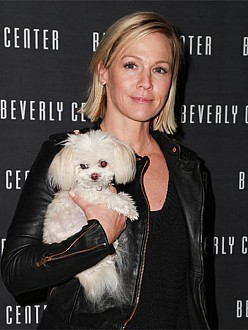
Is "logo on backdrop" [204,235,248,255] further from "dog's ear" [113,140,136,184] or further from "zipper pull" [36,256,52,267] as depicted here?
"zipper pull" [36,256,52,267]

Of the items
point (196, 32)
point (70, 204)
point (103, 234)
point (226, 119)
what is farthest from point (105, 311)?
point (196, 32)

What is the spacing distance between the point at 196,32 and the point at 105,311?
167 centimetres

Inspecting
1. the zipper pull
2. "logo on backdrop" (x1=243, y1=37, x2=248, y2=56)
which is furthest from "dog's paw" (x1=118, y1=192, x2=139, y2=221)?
"logo on backdrop" (x1=243, y1=37, x2=248, y2=56)

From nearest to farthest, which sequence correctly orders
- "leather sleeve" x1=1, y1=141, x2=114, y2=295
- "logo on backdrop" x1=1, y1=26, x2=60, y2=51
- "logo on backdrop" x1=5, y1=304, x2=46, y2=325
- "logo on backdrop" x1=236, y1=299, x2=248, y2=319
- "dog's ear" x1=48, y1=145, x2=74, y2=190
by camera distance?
"leather sleeve" x1=1, y1=141, x2=114, y2=295 → "dog's ear" x1=48, y1=145, x2=74, y2=190 → "logo on backdrop" x1=1, y1=26, x2=60, y2=51 → "logo on backdrop" x1=5, y1=304, x2=46, y2=325 → "logo on backdrop" x1=236, y1=299, x2=248, y2=319

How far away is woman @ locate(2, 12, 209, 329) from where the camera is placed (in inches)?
62.2

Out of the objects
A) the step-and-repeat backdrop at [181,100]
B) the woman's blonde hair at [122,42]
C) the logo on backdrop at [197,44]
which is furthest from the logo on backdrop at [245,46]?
the woman's blonde hair at [122,42]

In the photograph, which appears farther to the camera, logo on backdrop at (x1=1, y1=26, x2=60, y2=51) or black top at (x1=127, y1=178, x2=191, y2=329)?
logo on backdrop at (x1=1, y1=26, x2=60, y2=51)

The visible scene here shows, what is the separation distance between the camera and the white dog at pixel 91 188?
5.48 ft

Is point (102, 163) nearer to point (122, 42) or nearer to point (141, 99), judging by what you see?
point (141, 99)

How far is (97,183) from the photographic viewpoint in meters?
1.70

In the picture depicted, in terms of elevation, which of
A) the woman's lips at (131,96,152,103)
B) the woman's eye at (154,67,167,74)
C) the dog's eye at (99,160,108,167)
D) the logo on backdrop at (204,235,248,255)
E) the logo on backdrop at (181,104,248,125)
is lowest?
the logo on backdrop at (204,235,248,255)

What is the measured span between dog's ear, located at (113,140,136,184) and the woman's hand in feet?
0.46

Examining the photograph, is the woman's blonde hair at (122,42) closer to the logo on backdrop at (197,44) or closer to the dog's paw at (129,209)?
the dog's paw at (129,209)

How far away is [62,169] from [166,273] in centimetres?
55
